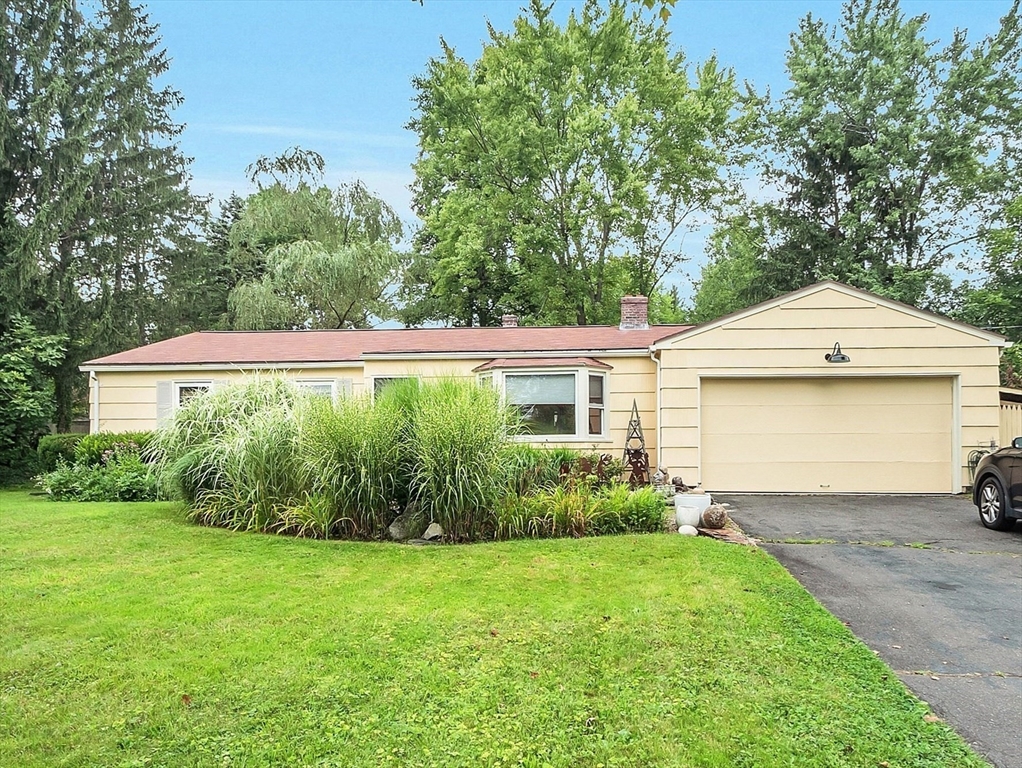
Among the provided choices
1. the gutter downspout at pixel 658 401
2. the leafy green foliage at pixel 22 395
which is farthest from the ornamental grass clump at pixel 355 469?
the leafy green foliage at pixel 22 395

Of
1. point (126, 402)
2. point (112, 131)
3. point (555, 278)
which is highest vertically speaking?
point (112, 131)

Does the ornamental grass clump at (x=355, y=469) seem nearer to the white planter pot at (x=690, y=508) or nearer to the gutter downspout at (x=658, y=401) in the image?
the white planter pot at (x=690, y=508)

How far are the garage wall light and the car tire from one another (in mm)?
2776

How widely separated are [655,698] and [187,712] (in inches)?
86.4

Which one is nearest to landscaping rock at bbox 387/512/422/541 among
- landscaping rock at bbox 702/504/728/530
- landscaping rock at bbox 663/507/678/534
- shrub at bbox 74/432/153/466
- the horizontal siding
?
landscaping rock at bbox 663/507/678/534

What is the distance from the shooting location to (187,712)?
279cm

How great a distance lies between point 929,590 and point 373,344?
10.3 metres

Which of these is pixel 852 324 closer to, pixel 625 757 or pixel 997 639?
pixel 997 639

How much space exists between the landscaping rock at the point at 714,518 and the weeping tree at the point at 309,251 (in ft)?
49.6

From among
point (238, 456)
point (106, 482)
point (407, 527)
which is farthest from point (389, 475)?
point (106, 482)

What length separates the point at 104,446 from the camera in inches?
431

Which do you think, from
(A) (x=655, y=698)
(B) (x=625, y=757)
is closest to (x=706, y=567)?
(A) (x=655, y=698)

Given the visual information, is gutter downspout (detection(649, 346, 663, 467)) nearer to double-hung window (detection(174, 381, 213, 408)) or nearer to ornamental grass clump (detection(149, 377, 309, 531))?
ornamental grass clump (detection(149, 377, 309, 531))

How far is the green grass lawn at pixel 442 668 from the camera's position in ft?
8.30
